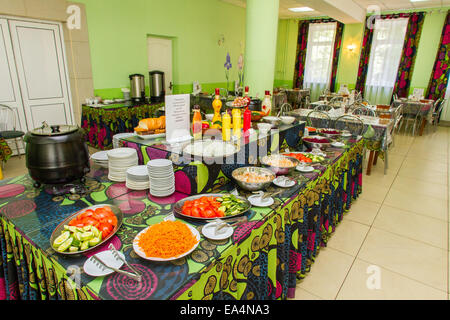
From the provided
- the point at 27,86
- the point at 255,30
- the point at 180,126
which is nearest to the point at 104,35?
the point at 27,86

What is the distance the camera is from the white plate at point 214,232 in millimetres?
1211

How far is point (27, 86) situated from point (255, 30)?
3513 mm

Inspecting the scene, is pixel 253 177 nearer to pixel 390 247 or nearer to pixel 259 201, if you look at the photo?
pixel 259 201

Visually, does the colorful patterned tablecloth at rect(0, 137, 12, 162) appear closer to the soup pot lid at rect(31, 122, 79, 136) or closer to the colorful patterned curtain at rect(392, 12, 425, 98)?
the soup pot lid at rect(31, 122, 79, 136)

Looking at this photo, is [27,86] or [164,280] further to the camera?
[27,86]

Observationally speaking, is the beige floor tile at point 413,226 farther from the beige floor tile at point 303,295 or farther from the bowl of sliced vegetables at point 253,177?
the bowl of sliced vegetables at point 253,177

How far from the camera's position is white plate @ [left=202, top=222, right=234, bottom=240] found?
1.21 metres

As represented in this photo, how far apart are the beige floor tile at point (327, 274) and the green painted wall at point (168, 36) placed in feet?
14.8

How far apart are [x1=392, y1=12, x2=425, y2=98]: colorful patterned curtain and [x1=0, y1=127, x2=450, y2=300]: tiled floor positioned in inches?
184

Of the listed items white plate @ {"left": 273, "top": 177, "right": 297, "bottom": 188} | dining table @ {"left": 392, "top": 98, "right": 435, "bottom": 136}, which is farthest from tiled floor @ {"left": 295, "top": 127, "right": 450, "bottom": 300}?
dining table @ {"left": 392, "top": 98, "right": 435, "bottom": 136}

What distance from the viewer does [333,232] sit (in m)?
2.55

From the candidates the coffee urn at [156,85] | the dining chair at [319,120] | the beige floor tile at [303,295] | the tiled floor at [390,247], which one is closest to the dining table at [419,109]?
the tiled floor at [390,247]
